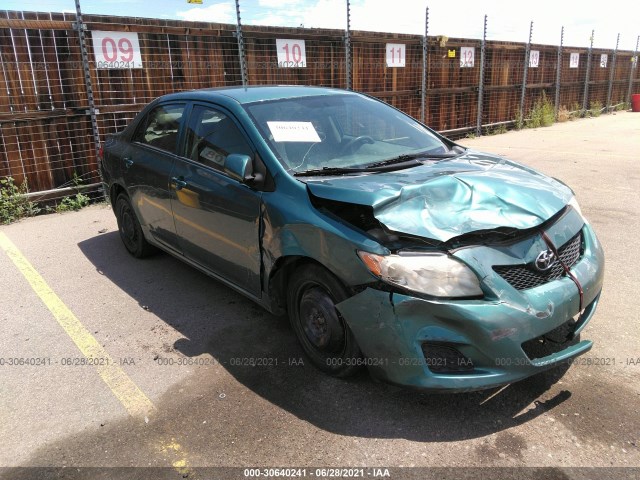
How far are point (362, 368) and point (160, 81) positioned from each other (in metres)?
7.03

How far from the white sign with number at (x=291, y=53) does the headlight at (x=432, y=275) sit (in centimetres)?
822

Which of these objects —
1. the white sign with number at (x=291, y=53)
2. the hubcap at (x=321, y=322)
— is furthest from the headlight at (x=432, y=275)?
the white sign with number at (x=291, y=53)

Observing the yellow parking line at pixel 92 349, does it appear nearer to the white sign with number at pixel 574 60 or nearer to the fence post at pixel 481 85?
the fence post at pixel 481 85

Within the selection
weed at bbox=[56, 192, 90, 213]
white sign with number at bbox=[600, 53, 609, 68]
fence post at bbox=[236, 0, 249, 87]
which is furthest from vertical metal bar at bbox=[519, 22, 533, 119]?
weed at bbox=[56, 192, 90, 213]

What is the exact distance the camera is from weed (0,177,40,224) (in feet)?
23.9

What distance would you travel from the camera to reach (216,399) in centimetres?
302

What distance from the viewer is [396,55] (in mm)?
12227

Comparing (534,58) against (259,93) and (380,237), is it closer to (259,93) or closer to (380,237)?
(259,93)

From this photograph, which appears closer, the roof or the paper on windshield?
the paper on windshield

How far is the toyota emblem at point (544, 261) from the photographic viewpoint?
266 centimetres

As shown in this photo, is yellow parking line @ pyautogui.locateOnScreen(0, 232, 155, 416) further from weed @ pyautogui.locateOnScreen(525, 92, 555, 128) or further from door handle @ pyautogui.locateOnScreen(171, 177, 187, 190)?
weed @ pyautogui.locateOnScreen(525, 92, 555, 128)

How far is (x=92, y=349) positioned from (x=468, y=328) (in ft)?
8.92

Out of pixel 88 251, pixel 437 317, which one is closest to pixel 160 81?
pixel 88 251

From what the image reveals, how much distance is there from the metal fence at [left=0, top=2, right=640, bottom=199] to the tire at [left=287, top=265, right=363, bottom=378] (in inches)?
242
